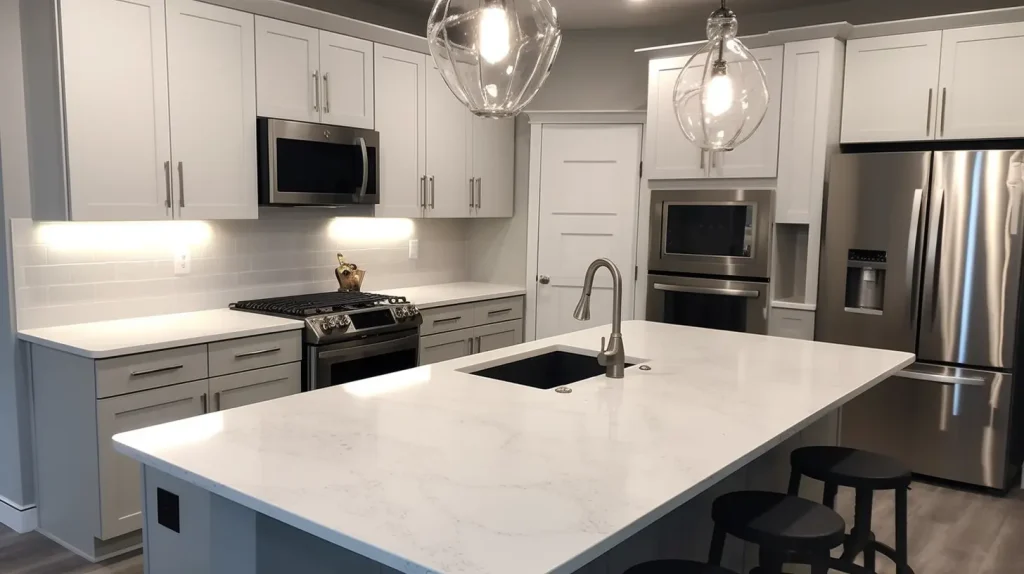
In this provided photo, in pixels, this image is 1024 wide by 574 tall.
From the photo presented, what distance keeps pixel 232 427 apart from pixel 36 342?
1792 millimetres

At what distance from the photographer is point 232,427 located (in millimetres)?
1838

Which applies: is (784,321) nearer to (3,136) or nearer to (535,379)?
(535,379)

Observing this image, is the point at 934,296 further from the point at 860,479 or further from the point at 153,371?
the point at 153,371

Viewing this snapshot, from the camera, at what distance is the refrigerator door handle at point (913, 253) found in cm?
383

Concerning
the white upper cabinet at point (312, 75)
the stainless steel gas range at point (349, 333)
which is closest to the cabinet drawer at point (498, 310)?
the stainless steel gas range at point (349, 333)

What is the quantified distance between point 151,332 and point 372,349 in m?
1.04

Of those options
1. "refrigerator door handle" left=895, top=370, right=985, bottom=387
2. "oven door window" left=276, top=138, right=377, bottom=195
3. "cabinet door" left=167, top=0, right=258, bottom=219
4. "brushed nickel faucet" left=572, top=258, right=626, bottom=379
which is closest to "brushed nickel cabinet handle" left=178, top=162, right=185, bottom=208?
"cabinet door" left=167, top=0, right=258, bottom=219

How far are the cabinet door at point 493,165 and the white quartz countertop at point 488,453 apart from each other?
2.65 metres

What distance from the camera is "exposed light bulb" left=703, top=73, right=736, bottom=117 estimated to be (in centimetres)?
248

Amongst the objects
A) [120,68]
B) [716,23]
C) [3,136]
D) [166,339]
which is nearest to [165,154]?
[120,68]

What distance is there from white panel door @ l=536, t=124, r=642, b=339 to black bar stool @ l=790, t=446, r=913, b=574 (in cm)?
242

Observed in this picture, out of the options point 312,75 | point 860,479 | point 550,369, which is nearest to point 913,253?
point 860,479

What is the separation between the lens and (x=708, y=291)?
14.7 ft

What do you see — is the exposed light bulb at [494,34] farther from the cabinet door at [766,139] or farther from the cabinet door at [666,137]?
the cabinet door at [666,137]
